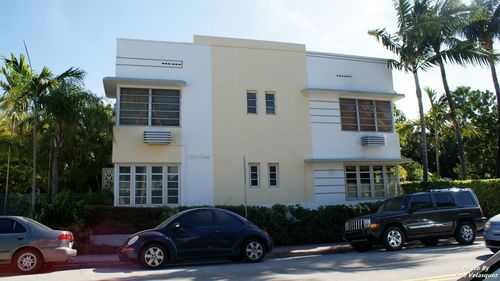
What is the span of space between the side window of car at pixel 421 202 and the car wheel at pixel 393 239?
1.03 meters

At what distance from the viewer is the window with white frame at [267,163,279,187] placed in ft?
63.7

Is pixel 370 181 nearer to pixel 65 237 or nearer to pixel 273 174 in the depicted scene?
pixel 273 174

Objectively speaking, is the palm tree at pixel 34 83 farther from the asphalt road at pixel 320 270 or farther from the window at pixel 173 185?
the asphalt road at pixel 320 270

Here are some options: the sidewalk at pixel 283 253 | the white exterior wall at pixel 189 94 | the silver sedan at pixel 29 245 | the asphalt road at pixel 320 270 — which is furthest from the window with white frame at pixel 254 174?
the silver sedan at pixel 29 245

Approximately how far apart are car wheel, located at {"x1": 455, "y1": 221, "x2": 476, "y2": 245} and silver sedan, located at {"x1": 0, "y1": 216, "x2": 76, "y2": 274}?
11668 millimetres

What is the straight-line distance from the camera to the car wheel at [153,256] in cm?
1127

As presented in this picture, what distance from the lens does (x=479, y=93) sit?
40844mm

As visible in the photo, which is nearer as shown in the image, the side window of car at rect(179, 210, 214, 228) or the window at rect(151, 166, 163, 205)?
the side window of car at rect(179, 210, 214, 228)

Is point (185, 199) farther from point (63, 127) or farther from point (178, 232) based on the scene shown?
point (178, 232)

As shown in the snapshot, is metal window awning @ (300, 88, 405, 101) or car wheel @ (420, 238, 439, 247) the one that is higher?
metal window awning @ (300, 88, 405, 101)

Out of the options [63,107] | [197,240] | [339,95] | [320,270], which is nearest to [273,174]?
[339,95]

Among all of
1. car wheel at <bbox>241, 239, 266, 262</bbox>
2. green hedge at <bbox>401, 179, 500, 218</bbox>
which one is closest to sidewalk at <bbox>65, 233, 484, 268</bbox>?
car wheel at <bbox>241, 239, 266, 262</bbox>

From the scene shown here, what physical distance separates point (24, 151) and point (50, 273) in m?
9.06

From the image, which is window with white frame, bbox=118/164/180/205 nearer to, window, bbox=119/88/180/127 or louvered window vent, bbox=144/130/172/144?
louvered window vent, bbox=144/130/172/144
